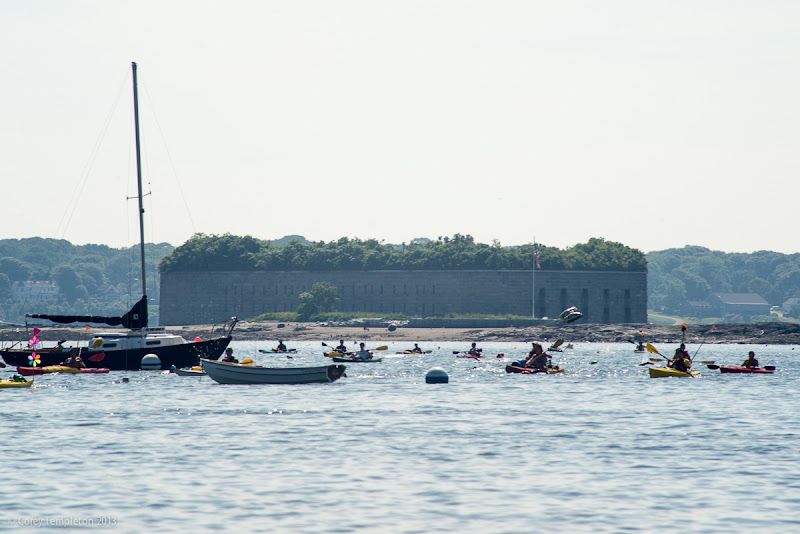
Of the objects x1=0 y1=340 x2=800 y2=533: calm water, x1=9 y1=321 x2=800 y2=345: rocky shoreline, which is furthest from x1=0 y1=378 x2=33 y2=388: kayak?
x1=9 y1=321 x2=800 y2=345: rocky shoreline

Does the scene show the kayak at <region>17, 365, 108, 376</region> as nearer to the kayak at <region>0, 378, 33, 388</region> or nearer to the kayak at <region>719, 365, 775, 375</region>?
the kayak at <region>0, 378, 33, 388</region>

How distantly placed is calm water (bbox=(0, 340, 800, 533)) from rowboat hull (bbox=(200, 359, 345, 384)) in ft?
2.99

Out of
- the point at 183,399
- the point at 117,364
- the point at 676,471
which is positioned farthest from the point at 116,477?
the point at 117,364

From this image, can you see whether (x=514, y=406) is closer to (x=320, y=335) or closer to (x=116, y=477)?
(x=116, y=477)

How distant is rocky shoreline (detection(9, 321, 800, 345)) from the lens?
5896 inches

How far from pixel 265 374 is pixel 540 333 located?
10699 cm

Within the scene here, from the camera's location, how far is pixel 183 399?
4897cm

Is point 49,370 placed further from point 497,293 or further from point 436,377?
point 497,293

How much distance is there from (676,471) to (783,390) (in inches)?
1268

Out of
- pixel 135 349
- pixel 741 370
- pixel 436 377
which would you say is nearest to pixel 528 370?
pixel 436 377

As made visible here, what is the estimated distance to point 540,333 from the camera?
6201 inches

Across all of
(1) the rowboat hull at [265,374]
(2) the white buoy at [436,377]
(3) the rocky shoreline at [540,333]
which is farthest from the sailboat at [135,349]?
(3) the rocky shoreline at [540,333]

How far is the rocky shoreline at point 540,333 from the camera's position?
491 feet

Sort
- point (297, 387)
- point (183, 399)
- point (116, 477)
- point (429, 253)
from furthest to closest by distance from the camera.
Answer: point (429, 253), point (297, 387), point (183, 399), point (116, 477)
